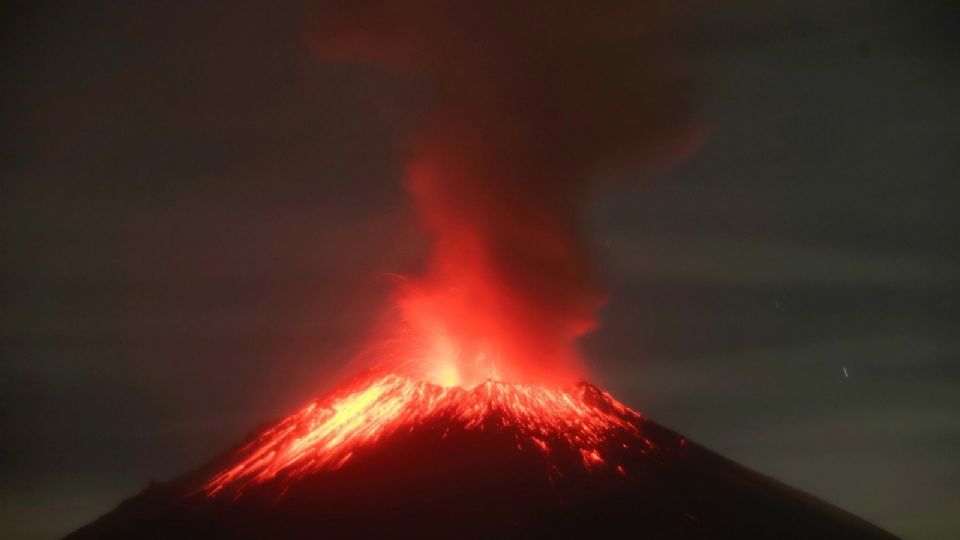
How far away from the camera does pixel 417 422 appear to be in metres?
52.7

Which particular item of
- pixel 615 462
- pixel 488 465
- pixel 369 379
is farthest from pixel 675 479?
pixel 369 379

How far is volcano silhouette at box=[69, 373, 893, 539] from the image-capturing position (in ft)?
148

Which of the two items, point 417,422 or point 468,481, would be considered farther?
point 417,422

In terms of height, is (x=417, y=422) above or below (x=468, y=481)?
above

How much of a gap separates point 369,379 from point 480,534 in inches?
653

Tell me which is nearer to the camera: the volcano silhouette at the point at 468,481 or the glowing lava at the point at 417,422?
the volcano silhouette at the point at 468,481

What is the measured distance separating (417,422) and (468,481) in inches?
245

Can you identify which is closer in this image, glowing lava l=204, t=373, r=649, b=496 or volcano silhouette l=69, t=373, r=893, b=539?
volcano silhouette l=69, t=373, r=893, b=539

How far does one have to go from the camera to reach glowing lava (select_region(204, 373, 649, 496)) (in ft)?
167

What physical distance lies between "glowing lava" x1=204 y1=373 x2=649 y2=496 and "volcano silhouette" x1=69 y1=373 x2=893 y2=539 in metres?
0.09

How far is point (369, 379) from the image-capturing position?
58344mm

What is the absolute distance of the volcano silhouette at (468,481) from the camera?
148 feet

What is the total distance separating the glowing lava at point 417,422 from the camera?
50969 millimetres

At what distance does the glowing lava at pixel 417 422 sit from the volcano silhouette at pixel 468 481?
0.09 meters
